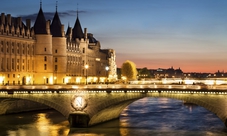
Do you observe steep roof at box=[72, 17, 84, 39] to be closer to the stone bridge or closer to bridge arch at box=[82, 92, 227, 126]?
bridge arch at box=[82, 92, 227, 126]

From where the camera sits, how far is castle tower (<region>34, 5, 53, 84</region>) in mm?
124812

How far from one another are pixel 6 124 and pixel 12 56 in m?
39.4

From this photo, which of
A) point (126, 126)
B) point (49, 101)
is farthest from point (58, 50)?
point (126, 126)

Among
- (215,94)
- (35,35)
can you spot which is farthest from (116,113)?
(35,35)

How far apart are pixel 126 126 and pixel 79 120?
829 cm

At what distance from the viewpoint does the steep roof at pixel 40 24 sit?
4906 inches

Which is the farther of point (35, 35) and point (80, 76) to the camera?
point (80, 76)

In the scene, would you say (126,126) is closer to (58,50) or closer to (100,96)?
(100,96)

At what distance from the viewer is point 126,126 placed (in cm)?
7581

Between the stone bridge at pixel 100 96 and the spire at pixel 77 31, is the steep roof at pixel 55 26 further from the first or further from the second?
the stone bridge at pixel 100 96

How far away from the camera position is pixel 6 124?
3142 inches

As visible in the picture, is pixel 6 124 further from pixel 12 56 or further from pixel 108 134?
pixel 12 56

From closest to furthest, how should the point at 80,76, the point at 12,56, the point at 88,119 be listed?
the point at 88,119 < the point at 12,56 < the point at 80,76

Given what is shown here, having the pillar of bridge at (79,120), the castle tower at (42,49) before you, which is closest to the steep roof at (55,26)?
the castle tower at (42,49)
